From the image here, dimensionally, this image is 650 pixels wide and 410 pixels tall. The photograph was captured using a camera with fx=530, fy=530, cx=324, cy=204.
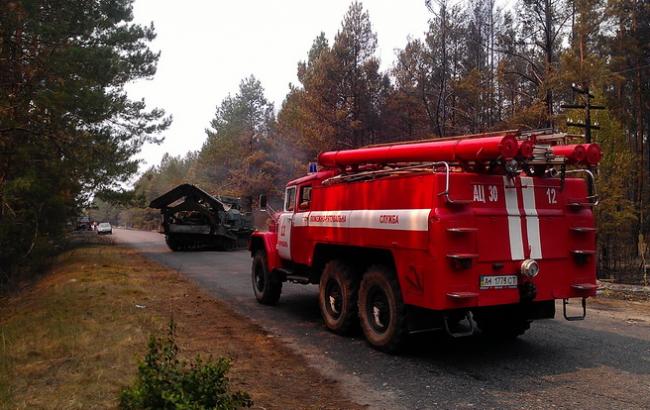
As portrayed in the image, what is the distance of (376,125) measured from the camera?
32812 millimetres

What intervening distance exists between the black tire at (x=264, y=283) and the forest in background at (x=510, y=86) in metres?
14.3

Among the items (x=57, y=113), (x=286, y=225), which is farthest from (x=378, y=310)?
(x=57, y=113)

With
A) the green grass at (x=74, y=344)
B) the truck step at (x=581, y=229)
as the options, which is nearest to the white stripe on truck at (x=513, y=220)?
the truck step at (x=581, y=229)

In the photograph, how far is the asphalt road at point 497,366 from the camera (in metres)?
5.10

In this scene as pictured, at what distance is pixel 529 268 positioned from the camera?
595 cm

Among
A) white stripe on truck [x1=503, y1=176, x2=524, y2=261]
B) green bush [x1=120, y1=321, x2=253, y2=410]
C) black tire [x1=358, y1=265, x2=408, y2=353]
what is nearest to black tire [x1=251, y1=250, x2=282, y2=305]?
black tire [x1=358, y1=265, x2=408, y2=353]

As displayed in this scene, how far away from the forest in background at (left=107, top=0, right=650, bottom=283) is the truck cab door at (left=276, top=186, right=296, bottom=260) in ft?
48.0

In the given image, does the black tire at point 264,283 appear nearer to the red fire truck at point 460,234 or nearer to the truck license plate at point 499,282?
the red fire truck at point 460,234

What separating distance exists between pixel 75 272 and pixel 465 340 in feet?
40.6

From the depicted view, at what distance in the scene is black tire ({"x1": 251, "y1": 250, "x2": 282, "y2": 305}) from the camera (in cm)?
Result: 1027

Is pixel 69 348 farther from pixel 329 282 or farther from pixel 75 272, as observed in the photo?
pixel 75 272

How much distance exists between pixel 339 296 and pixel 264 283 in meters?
2.95

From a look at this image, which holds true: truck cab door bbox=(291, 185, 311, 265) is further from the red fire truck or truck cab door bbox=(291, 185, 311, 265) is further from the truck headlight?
the truck headlight

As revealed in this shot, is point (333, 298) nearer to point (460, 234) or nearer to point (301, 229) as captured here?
point (301, 229)
